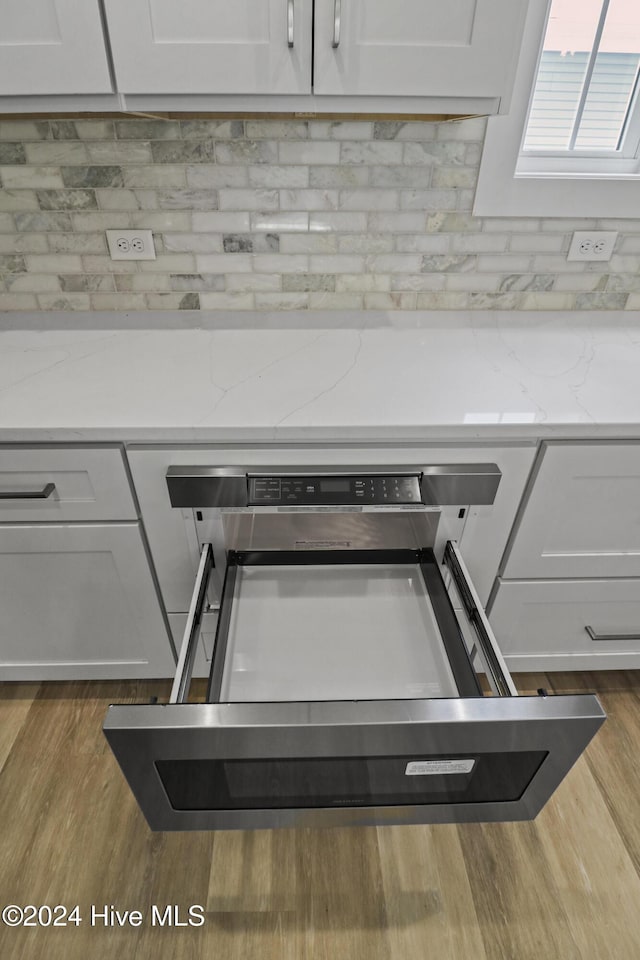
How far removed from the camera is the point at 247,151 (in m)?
1.32

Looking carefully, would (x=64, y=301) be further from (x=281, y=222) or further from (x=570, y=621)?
(x=570, y=621)

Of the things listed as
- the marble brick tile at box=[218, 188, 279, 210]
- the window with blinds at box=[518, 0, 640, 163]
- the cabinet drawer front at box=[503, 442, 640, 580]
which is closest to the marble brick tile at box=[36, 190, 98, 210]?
the marble brick tile at box=[218, 188, 279, 210]

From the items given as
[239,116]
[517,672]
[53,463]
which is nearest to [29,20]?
[239,116]

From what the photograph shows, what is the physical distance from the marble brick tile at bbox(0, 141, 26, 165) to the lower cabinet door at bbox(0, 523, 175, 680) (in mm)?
878

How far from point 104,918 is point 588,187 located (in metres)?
2.02

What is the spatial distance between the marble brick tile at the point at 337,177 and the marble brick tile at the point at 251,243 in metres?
0.14

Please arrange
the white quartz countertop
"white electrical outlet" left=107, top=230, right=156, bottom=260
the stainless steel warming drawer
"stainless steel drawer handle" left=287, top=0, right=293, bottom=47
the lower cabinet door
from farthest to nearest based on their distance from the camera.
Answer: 1. "white electrical outlet" left=107, top=230, right=156, bottom=260
2. the lower cabinet door
3. the white quartz countertop
4. "stainless steel drawer handle" left=287, top=0, right=293, bottom=47
5. the stainless steel warming drawer

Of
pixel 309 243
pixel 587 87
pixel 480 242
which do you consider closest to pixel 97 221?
pixel 309 243

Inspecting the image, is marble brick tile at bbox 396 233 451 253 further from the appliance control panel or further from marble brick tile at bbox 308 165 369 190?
the appliance control panel

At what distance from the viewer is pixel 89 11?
0.90 metres

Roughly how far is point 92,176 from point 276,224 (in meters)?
0.46

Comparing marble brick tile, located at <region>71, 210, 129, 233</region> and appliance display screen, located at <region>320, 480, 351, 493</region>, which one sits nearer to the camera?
appliance display screen, located at <region>320, 480, 351, 493</region>

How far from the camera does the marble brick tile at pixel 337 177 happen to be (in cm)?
135

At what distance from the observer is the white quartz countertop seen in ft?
3.48
